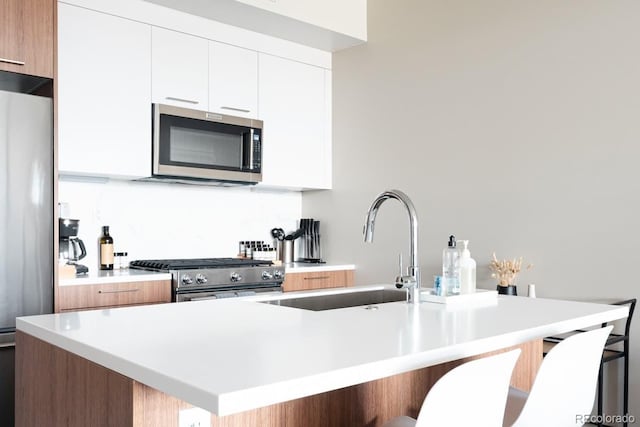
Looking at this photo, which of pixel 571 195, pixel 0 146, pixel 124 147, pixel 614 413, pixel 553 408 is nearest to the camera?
pixel 553 408

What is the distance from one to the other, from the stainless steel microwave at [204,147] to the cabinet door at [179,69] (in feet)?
0.23

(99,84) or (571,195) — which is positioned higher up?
(99,84)

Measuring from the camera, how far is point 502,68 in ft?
11.6

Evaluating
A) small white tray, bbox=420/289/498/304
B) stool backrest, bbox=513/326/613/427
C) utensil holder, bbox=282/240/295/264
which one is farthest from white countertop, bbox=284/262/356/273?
stool backrest, bbox=513/326/613/427

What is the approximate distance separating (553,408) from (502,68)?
2.46 metres

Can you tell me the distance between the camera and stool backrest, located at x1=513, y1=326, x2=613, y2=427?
1485 mm

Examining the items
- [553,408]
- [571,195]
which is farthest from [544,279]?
[553,408]

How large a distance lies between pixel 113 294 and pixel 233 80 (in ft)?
5.33

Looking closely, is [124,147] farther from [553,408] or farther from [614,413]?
[614,413]

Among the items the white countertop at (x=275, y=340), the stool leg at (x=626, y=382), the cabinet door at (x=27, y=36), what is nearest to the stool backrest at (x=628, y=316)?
the stool leg at (x=626, y=382)

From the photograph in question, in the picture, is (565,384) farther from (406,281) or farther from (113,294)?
(113,294)

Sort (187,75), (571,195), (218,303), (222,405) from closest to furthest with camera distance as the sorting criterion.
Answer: (222,405), (218,303), (571,195), (187,75)

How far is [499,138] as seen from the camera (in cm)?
355

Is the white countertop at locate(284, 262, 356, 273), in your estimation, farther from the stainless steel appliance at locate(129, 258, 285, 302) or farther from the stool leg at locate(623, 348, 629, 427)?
the stool leg at locate(623, 348, 629, 427)
